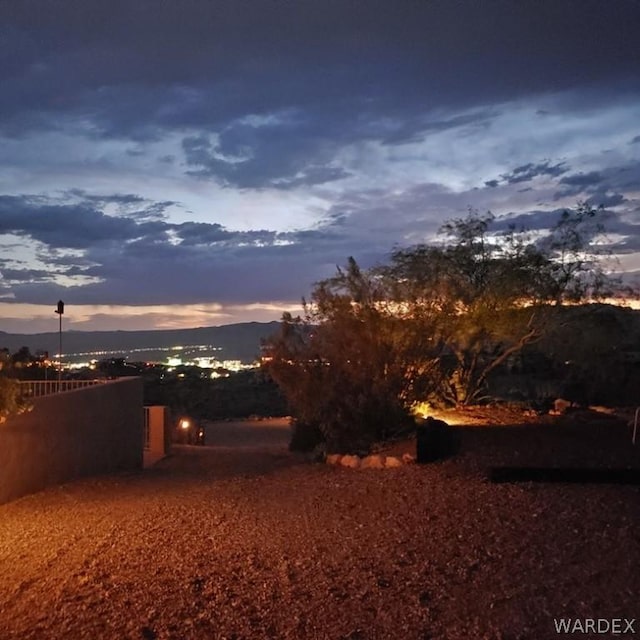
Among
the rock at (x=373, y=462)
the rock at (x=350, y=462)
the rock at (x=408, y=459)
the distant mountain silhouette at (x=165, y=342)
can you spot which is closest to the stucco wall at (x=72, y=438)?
the rock at (x=350, y=462)

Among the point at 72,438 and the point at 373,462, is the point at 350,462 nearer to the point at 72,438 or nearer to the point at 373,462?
the point at 373,462

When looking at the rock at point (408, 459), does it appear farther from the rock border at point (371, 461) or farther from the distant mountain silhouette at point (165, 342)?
the distant mountain silhouette at point (165, 342)

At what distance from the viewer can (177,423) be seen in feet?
105

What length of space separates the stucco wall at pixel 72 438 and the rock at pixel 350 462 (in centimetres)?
464

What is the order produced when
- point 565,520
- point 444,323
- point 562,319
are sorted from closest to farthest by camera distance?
point 565,520 < point 444,323 < point 562,319

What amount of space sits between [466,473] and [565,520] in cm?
354

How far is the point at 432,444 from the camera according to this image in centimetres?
1464

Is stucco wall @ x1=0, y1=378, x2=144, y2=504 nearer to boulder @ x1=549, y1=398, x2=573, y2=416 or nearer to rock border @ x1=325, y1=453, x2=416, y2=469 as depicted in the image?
rock border @ x1=325, y1=453, x2=416, y2=469

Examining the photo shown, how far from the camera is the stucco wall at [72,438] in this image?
1338cm

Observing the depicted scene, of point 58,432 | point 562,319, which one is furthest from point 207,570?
point 562,319

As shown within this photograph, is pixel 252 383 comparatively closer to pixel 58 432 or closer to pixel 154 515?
pixel 58 432

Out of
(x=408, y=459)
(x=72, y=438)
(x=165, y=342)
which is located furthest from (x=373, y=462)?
(x=165, y=342)

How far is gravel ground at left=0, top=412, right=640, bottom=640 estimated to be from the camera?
22.7ft

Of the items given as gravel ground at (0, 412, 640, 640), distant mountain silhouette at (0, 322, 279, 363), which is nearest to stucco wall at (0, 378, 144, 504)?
gravel ground at (0, 412, 640, 640)
